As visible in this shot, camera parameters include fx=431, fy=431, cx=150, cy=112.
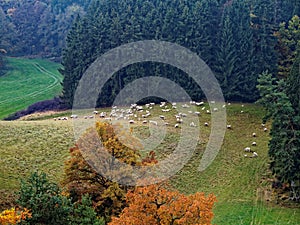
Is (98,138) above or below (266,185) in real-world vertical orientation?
above

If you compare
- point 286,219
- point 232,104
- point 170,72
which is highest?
point 170,72

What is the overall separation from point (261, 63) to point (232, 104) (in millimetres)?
6552

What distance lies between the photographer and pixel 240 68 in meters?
56.5

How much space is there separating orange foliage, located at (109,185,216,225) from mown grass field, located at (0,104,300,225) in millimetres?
12246

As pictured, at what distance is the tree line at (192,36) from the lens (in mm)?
56219

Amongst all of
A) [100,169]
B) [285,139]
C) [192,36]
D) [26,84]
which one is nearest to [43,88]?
[26,84]

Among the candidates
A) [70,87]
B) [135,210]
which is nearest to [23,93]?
[70,87]

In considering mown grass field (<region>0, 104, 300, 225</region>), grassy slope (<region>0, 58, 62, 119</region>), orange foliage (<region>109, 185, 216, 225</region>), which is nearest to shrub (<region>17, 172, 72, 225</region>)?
orange foliage (<region>109, 185, 216, 225</region>)

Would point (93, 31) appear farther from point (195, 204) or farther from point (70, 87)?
point (195, 204)

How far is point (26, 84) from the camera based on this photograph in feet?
269

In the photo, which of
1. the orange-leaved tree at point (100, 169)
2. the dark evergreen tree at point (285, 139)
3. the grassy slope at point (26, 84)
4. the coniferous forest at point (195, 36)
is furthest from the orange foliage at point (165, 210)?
the grassy slope at point (26, 84)

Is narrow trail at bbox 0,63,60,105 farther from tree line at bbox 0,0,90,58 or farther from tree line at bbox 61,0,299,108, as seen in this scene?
tree line at bbox 61,0,299,108

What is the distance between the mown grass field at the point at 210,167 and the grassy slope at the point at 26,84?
21.8 meters

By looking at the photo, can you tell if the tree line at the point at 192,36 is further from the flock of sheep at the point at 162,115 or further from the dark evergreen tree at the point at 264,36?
the flock of sheep at the point at 162,115
